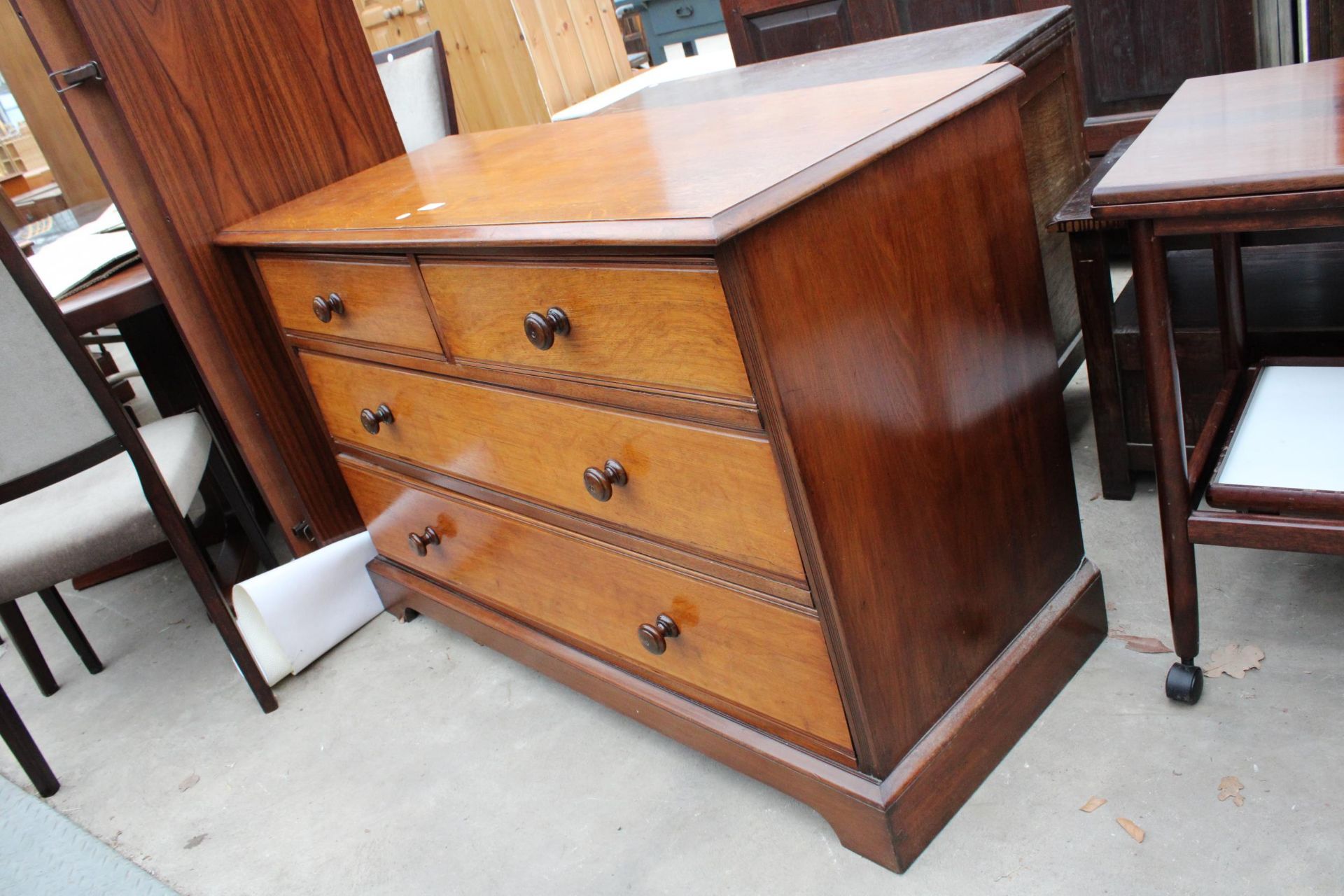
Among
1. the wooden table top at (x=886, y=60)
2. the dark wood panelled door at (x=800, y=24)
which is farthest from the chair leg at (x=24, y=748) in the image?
the dark wood panelled door at (x=800, y=24)

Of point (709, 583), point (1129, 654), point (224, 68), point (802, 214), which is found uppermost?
point (224, 68)

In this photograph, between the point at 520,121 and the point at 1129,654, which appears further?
the point at 520,121

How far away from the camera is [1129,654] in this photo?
1.69 meters

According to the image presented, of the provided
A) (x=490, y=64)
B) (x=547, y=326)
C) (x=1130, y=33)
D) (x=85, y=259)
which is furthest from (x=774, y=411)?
(x=490, y=64)

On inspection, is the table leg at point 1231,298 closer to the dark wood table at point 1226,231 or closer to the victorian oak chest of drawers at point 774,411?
the dark wood table at point 1226,231

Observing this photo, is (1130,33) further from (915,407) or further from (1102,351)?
(915,407)

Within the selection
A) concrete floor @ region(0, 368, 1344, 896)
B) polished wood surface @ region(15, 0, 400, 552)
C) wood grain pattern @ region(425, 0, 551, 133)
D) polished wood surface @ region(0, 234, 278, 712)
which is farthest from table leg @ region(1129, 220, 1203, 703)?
wood grain pattern @ region(425, 0, 551, 133)

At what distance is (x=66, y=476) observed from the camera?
1.95m

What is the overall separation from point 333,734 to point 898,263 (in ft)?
4.89

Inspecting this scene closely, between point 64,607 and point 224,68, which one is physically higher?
point 224,68

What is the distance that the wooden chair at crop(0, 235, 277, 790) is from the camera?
1856 mm

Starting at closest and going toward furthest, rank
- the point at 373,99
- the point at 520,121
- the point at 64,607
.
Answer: the point at 373,99 → the point at 64,607 → the point at 520,121

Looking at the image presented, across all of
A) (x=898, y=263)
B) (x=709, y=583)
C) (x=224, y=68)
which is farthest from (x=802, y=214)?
(x=224, y=68)

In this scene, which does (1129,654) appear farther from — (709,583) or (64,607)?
(64,607)
